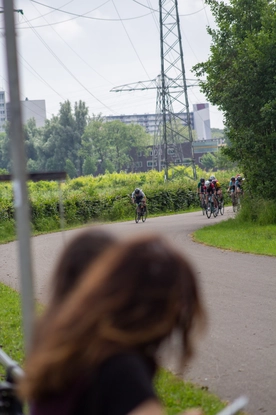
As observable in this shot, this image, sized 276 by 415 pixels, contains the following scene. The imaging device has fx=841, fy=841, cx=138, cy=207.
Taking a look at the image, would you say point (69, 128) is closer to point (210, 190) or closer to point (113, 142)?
point (210, 190)

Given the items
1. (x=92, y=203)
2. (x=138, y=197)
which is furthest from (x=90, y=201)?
(x=138, y=197)

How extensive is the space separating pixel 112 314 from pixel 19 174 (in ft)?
4.69

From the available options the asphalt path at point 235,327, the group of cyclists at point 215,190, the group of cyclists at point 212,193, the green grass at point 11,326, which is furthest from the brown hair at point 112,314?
the group of cyclists at point 212,193

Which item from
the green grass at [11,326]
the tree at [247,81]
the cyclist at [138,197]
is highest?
the tree at [247,81]

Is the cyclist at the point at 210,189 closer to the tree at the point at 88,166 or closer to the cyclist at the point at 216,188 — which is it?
the cyclist at the point at 216,188

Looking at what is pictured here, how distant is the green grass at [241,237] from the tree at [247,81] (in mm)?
1770

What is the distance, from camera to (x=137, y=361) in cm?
195

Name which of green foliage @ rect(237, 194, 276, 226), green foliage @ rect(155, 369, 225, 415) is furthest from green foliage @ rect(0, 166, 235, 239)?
green foliage @ rect(155, 369, 225, 415)

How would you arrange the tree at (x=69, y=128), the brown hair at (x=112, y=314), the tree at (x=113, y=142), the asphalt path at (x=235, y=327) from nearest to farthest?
the brown hair at (x=112, y=314), the asphalt path at (x=235, y=327), the tree at (x=69, y=128), the tree at (x=113, y=142)

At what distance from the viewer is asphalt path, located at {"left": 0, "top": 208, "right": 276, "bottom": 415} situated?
644 cm

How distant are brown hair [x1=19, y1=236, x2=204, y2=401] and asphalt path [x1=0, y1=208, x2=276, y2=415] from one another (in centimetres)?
15

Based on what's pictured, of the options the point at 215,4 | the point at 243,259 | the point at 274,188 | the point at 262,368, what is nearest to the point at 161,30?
the point at 215,4

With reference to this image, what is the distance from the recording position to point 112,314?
1890 millimetres

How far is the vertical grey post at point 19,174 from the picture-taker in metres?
3.14
